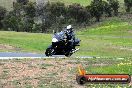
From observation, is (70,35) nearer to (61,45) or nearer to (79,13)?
(61,45)

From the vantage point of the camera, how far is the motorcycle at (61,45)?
2833 cm

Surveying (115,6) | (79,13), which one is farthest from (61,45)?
(115,6)

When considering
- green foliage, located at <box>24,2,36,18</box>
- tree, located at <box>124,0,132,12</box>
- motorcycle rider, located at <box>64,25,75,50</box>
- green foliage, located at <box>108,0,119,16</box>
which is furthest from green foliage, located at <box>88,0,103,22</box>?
motorcycle rider, located at <box>64,25,75,50</box>

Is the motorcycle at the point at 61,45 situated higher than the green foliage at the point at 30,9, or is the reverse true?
the motorcycle at the point at 61,45

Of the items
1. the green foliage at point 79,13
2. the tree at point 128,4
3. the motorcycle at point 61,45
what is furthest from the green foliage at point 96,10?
the motorcycle at point 61,45

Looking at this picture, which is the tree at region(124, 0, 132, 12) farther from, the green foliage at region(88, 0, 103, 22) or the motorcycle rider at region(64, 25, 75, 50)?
the motorcycle rider at region(64, 25, 75, 50)

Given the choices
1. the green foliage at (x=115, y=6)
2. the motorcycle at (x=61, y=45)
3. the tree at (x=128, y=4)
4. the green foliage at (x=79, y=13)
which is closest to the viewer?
the motorcycle at (x=61, y=45)

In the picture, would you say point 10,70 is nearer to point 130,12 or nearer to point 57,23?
point 57,23

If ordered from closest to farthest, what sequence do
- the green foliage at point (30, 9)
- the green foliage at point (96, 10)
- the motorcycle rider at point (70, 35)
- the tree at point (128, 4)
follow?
1. the motorcycle rider at point (70, 35)
2. the green foliage at point (96, 10)
3. the green foliage at point (30, 9)
4. the tree at point (128, 4)

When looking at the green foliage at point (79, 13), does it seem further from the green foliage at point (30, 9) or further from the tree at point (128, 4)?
the tree at point (128, 4)

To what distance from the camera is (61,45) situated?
94.5ft

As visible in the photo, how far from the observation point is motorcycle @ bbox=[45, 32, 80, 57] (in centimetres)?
2833

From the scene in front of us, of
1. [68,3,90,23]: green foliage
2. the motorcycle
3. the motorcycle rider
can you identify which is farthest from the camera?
[68,3,90,23]: green foliage

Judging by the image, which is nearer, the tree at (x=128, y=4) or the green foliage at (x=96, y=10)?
the green foliage at (x=96, y=10)
